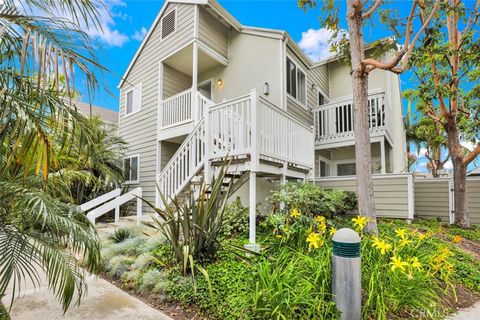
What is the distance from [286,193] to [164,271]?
272cm

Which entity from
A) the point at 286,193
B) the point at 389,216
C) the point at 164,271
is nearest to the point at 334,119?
the point at 389,216

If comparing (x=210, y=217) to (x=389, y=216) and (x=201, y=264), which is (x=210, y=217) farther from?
(x=389, y=216)

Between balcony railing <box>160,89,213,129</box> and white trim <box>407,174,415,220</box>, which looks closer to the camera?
white trim <box>407,174,415,220</box>

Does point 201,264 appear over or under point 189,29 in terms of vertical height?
under

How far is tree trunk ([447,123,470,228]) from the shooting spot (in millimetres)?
7824

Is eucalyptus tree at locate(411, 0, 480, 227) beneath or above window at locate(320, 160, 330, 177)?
above

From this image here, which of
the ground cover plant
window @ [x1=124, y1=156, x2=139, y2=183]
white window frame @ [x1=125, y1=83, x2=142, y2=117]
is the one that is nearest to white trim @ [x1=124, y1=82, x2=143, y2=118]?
white window frame @ [x1=125, y1=83, x2=142, y2=117]

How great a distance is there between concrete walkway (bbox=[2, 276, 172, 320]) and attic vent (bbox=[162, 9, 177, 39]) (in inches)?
366

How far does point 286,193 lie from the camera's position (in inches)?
219

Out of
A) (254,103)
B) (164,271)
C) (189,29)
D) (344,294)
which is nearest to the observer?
(344,294)

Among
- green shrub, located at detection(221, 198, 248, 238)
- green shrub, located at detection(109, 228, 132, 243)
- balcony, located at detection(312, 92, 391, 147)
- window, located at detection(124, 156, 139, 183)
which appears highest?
balcony, located at detection(312, 92, 391, 147)

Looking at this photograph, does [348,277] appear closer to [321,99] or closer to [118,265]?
[118,265]

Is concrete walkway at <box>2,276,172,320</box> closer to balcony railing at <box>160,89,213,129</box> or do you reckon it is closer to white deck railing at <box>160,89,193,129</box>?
balcony railing at <box>160,89,213,129</box>

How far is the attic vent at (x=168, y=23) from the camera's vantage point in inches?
410
